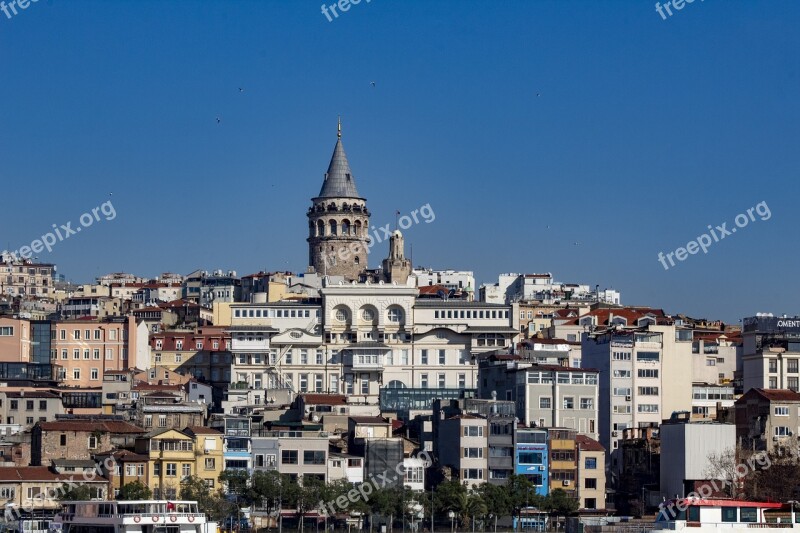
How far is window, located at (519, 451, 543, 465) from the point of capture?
95188 millimetres

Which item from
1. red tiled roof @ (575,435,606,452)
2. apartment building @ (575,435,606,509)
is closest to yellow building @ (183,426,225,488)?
apartment building @ (575,435,606,509)

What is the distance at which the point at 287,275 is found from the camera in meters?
167

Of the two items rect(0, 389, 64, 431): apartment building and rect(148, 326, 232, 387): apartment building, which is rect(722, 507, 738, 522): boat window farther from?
rect(148, 326, 232, 387): apartment building

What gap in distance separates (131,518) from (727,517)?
20.6 m

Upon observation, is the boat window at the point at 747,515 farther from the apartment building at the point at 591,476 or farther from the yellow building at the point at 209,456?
the yellow building at the point at 209,456

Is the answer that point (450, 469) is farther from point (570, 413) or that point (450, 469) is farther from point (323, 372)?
point (323, 372)

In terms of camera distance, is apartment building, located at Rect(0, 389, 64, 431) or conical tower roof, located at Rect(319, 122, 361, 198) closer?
apartment building, located at Rect(0, 389, 64, 431)

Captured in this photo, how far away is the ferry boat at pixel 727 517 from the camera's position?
6638 cm

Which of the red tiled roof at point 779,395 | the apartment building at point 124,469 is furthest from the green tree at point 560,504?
the apartment building at point 124,469

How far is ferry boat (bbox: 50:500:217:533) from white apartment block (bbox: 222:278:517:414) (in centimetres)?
4744

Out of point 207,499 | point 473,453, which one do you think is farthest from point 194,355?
point 207,499

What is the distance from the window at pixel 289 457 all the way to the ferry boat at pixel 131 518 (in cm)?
1700

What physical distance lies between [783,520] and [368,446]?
3057 cm

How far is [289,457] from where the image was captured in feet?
307
